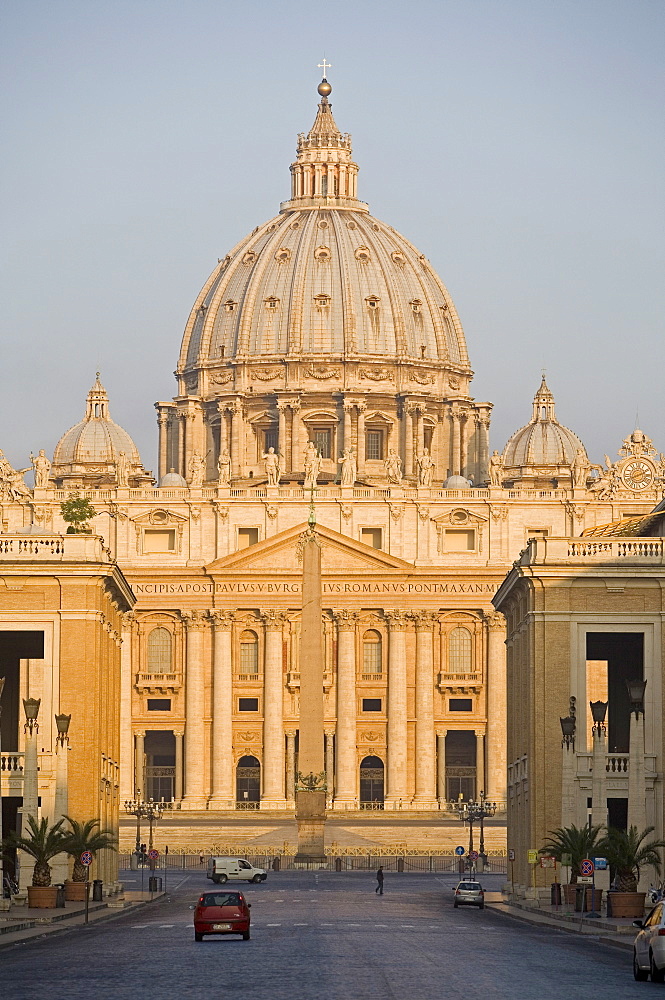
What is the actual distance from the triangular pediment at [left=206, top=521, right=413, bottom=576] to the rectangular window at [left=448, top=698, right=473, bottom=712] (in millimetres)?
9013

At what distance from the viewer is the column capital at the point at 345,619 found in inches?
6319

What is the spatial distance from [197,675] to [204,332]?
4326 cm

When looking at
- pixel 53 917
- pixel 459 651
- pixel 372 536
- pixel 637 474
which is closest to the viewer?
pixel 53 917

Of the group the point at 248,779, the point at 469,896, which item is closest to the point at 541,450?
the point at 248,779

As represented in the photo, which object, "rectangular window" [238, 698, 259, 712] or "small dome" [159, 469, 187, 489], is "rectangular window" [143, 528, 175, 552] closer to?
"small dome" [159, 469, 187, 489]

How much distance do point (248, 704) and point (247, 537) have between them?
1077cm

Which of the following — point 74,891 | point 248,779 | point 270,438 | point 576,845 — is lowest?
point 74,891

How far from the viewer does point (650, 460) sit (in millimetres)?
168375

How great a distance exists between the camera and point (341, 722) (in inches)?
6294

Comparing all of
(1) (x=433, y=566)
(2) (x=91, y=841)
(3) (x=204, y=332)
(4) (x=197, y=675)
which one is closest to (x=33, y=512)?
(4) (x=197, y=675)

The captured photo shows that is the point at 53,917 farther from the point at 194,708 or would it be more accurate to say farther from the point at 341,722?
the point at 194,708

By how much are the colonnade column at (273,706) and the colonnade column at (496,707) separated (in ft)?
42.2

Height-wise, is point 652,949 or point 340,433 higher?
point 340,433

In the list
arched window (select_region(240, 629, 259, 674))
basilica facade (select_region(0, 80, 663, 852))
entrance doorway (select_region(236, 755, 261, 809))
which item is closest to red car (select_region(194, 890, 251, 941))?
basilica facade (select_region(0, 80, 663, 852))
